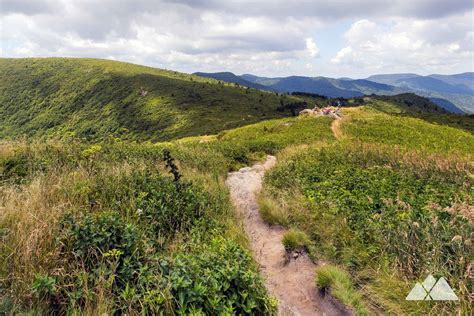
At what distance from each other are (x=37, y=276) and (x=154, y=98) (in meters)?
184

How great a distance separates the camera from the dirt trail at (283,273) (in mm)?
5620

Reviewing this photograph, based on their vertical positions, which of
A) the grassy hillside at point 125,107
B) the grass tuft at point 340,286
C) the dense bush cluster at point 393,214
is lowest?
the grassy hillside at point 125,107

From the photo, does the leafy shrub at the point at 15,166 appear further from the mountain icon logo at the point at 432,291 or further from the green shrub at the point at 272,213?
the mountain icon logo at the point at 432,291

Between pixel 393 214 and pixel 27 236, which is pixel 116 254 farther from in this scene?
pixel 393 214

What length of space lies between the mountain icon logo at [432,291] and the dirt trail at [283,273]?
3.88 ft

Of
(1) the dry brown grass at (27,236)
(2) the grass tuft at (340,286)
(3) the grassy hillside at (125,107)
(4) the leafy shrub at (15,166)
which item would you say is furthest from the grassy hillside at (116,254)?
(3) the grassy hillside at (125,107)

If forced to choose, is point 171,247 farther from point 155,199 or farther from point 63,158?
point 63,158

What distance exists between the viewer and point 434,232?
6008mm

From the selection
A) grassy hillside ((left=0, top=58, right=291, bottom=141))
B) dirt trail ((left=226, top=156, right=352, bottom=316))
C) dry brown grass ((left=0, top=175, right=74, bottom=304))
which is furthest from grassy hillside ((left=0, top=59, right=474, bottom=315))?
grassy hillside ((left=0, top=58, right=291, bottom=141))

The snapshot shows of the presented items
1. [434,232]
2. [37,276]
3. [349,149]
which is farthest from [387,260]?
[349,149]

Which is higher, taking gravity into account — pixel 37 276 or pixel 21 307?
pixel 37 276

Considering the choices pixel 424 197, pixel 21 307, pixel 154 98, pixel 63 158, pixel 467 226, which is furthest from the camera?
pixel 154 98

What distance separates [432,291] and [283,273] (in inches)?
117

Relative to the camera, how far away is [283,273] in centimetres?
688
